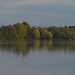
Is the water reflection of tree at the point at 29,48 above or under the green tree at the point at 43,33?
above

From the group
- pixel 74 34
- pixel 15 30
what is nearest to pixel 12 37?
pixel 15 30

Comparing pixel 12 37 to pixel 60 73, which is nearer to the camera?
pixel 60 73

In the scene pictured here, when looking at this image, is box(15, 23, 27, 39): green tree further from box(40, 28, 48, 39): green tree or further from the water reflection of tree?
the water reflection of tree

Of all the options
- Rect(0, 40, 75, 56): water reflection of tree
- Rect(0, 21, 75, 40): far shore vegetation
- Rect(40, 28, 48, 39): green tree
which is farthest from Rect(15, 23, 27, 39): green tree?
Rect(0, 40, 75, 56): water reflection of tree

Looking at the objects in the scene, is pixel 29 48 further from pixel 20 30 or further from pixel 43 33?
pixel 43 33

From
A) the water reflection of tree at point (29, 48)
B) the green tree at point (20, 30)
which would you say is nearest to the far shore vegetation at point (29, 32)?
the green tree at point (20, 30)

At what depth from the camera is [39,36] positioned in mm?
66312

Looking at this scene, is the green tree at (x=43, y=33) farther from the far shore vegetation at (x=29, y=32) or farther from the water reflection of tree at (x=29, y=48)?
the water reflection of tree at (x=29, y=48)

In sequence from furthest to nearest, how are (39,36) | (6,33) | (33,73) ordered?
(39,36), (6,33), (33,73)

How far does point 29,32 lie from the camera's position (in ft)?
218

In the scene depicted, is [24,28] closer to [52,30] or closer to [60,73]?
[52,30]

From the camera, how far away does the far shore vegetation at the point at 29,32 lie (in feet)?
204

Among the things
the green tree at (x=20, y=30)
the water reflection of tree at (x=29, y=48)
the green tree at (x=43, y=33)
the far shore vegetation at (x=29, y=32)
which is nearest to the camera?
the water reflection of tree at (x=29, y=48)

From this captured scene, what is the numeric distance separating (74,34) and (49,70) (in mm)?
56062
